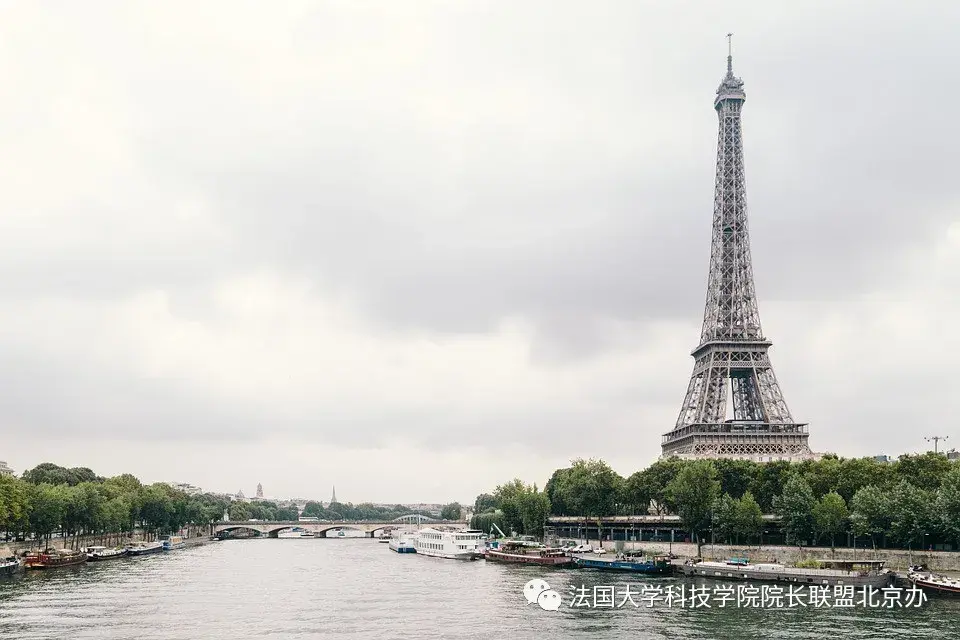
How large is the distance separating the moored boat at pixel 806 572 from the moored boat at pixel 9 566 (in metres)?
70.8

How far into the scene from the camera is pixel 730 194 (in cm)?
16975

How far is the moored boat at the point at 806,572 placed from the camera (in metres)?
79.4

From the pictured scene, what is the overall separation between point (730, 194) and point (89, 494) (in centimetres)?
12129

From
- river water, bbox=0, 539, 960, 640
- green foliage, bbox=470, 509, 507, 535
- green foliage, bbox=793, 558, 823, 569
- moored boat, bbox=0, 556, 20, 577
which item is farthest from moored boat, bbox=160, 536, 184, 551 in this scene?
green foliage, bbox=793, 558, 823, 569

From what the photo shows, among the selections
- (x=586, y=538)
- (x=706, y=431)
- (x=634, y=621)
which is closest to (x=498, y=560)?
(x=586, y=538)

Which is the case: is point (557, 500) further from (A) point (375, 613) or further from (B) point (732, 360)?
(A) point (375, 613)

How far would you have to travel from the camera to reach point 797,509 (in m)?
103

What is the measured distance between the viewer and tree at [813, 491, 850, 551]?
98.4 m

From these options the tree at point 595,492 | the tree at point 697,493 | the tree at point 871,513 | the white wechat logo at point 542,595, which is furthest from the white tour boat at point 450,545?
the tree at point 871,513

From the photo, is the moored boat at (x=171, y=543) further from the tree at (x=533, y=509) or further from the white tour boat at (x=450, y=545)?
the tree at (x=533, y=509)

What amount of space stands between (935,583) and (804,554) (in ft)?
92.9

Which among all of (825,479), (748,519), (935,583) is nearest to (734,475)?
(825,479)

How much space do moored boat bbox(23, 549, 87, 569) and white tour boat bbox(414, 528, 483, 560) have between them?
178 ft

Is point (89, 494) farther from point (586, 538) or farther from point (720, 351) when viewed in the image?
point (720, 351)
